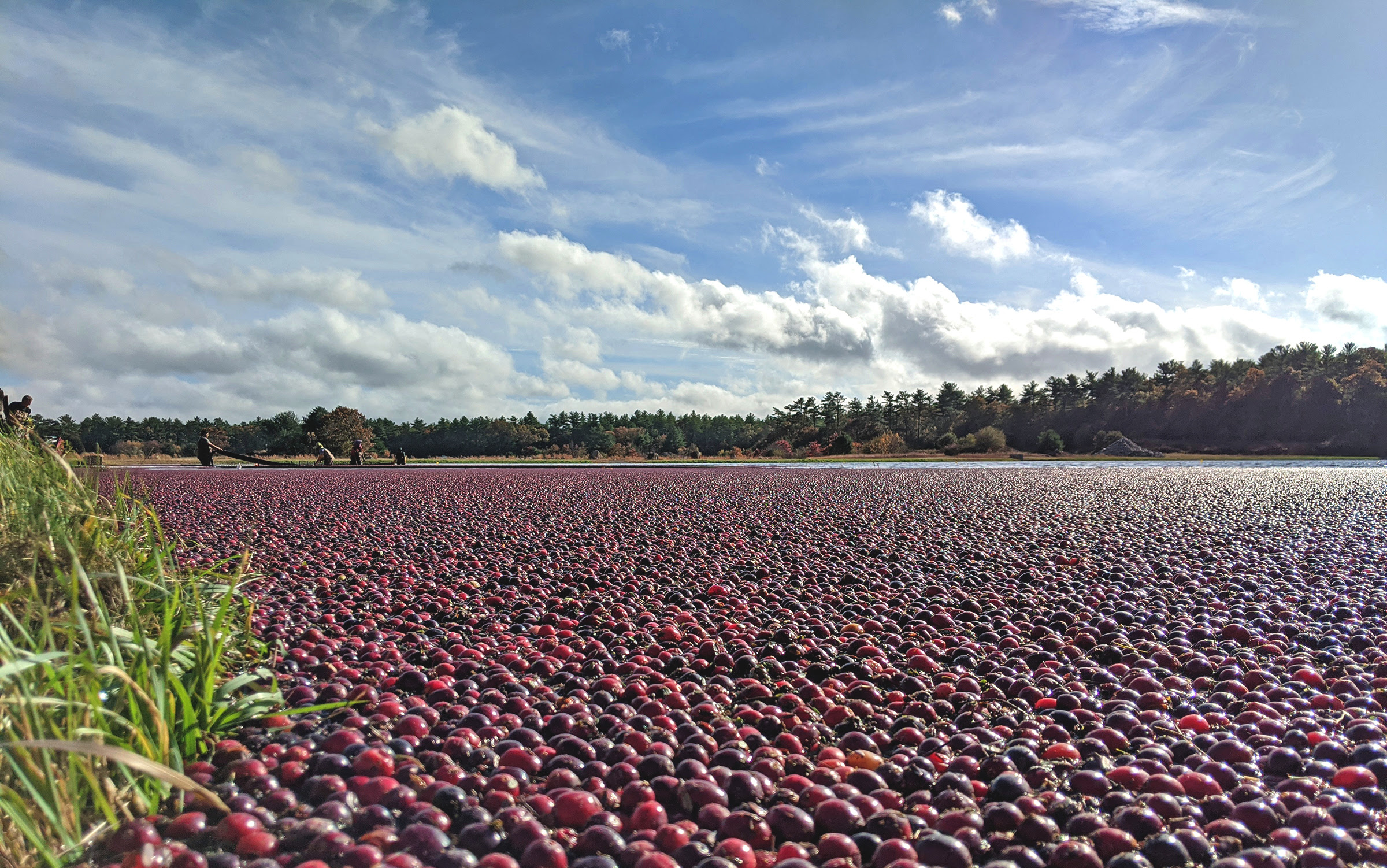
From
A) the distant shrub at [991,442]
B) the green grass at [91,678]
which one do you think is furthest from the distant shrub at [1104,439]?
the green grass at [91,678]

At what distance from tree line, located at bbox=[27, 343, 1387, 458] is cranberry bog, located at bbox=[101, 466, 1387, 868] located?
43226 mm

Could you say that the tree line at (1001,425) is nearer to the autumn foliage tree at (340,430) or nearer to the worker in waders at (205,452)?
the autumn foliage tree at (340,430)

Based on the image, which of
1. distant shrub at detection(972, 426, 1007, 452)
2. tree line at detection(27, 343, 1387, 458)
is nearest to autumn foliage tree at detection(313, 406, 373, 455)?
tree line at detection(27, 343, 1387, 458)

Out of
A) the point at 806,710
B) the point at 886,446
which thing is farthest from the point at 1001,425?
the point at 806,710

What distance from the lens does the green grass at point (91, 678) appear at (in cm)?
227

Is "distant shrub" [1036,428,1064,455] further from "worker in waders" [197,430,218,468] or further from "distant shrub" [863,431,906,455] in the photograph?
"worker in waders" [197,430,218,468]

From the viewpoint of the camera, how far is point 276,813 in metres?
2.64

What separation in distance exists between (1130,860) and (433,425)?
9608cm

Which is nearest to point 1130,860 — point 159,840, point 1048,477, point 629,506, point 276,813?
point 276,813

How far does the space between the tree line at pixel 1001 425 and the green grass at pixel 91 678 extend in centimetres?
4693

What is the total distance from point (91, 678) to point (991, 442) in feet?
196

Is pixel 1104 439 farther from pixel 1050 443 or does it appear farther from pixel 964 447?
pixel 964 447

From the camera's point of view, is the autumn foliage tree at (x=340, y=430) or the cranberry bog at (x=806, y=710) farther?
the autumn foliage tree at (x=340, y=430)

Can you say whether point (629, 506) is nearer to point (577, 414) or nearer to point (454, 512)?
point (454, 512)
